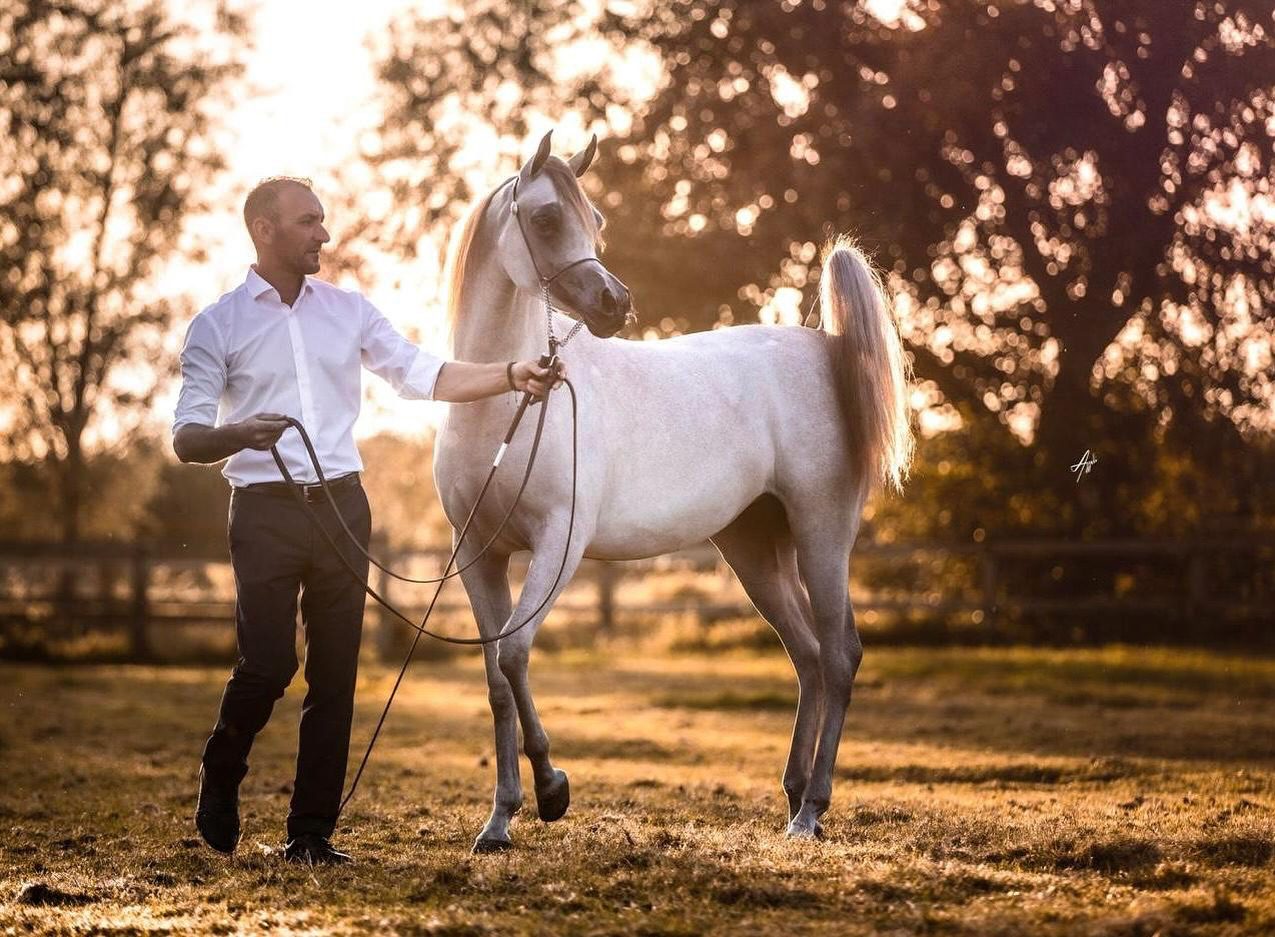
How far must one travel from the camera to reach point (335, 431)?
4766mm

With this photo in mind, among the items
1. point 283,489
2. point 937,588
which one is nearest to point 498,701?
point 283,489

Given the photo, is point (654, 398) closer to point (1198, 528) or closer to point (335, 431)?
point (335, 431)

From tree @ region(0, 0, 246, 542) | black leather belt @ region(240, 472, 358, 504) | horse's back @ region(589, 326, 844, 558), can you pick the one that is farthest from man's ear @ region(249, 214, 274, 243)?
tree @ region(0, 0, 246, 542)

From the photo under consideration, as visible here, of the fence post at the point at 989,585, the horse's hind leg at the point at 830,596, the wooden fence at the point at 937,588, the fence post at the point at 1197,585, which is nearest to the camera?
the horse's hind leg at the point at 830,596

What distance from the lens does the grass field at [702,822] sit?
12.5 ft

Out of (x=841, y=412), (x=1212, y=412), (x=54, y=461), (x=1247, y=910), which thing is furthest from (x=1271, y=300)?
(x=54, y=461)

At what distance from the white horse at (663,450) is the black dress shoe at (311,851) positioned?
1.72ft

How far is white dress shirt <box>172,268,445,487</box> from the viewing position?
181 inches

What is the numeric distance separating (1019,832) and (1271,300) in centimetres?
764

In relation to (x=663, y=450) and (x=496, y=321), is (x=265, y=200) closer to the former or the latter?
(x=496, y=321)

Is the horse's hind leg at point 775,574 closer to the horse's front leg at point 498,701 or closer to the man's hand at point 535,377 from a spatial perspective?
the horse's front leg at point 498,701

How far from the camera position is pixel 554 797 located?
5.05 meters

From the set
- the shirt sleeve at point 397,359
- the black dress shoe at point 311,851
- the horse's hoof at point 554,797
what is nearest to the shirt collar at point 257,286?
the shirt sleeve at point 397,359

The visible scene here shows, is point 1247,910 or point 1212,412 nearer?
point 1247,910
